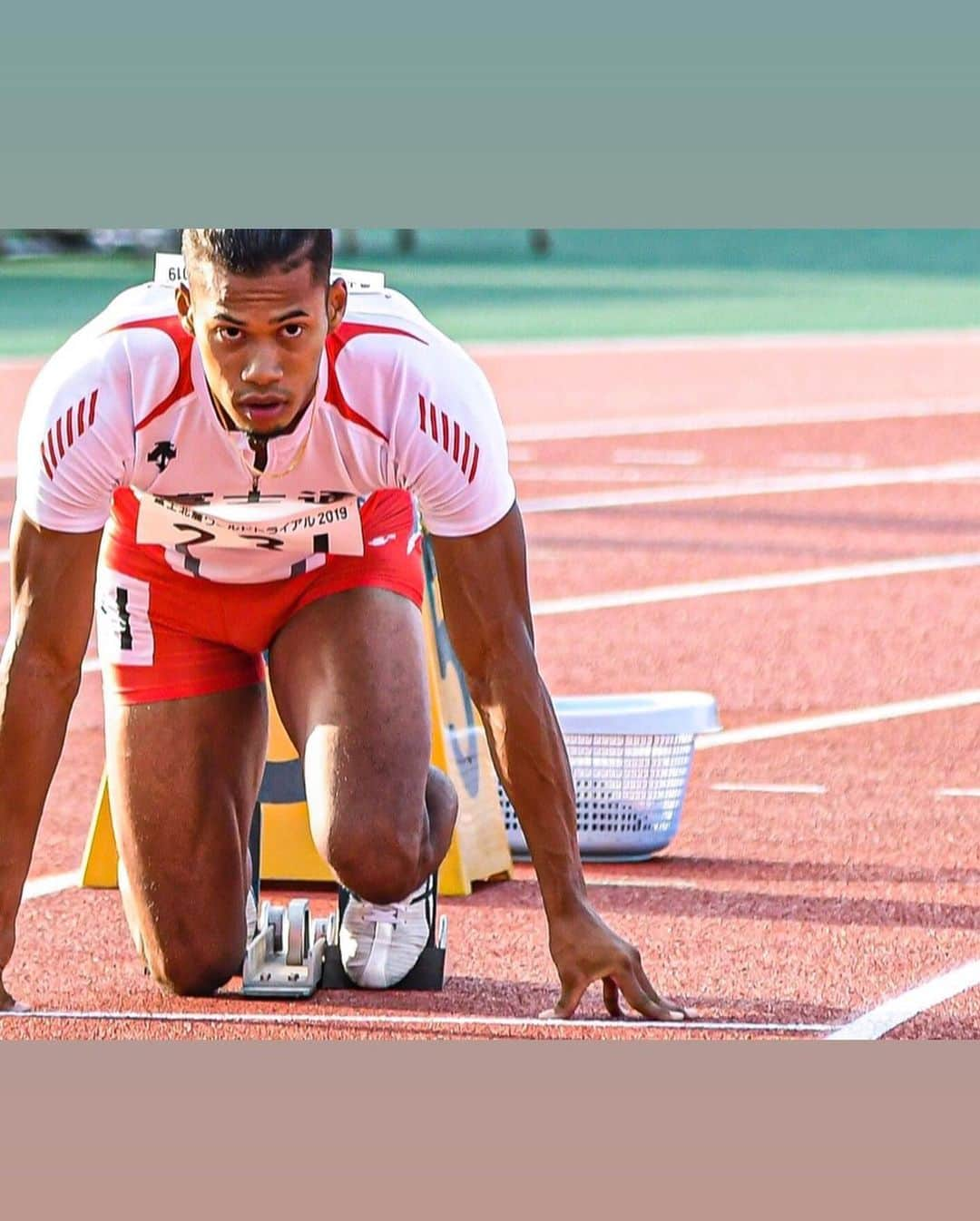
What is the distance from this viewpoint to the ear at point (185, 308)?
4.12 metres

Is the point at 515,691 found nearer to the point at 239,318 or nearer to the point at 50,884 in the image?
the point at 239,318

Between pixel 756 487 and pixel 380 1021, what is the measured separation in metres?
8.75

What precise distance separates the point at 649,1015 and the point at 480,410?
112 cm

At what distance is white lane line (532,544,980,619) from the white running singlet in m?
4.92

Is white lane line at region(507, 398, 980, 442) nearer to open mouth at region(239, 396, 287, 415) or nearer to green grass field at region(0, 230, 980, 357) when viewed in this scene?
green grass field at region(0, 230, 980, 357)

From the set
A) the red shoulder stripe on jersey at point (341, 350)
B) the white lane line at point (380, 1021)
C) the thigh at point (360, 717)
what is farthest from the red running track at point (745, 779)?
the red shoulder stripe on jersey at point (341, 350)

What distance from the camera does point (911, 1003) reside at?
4621 mm

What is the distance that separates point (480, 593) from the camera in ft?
13.7

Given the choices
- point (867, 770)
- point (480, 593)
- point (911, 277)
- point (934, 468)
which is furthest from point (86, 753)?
point (911, 277)

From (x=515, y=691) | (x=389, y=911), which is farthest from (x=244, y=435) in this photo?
(x=389, y=911)

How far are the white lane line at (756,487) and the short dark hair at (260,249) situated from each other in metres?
8.01

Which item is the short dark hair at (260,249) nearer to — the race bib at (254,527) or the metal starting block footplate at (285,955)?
the race bib at (254,527)

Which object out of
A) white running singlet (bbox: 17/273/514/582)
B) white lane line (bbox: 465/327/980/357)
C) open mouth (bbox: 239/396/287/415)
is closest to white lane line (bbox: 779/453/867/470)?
white lane line (bbox: 465/327/980/357)

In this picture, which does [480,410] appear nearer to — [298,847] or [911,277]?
[298,847]
